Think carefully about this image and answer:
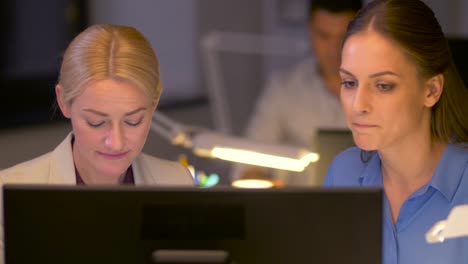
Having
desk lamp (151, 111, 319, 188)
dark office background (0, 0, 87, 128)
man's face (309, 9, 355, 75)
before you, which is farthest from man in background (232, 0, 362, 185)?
desk lamp (151, 111, 319, 188)

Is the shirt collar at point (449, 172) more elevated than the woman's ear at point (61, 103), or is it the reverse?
the woman's ear at point (61, 103)

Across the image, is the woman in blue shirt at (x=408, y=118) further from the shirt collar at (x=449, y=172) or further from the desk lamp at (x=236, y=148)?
the desk lamp at (x=236, y=148)

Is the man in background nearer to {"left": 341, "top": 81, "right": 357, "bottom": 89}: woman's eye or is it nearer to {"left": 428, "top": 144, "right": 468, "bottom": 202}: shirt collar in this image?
{"left": 428, "top": 144, "right": 468, "bottom": 202}: shirt collar

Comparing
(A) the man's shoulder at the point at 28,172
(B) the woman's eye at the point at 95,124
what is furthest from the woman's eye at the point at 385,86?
(A) the man's shoulder at the point at 28,172

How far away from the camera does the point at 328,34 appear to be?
3.75 metres

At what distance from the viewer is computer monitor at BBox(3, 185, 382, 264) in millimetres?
1420

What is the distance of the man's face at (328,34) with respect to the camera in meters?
3.70

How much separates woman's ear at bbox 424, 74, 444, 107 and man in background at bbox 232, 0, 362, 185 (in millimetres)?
1782

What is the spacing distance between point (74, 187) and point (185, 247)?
18 cm

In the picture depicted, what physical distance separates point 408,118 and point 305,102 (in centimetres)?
211

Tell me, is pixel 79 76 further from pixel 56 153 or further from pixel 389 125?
pixel 389 125

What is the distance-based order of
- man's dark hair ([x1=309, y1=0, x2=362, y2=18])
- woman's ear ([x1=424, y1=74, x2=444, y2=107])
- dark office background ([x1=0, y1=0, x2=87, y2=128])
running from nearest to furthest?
woman's ear ([x1=424, y1=74, x2=444, y2=107]) → man's dark hair ([x1=309, y1=0, x2=362, y2=18]) → dark office background ([x1=0, y1=0, x2=87, y2=128])

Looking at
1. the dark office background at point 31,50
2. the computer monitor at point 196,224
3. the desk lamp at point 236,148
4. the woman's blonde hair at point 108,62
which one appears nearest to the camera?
the computer monitor at point 196,224

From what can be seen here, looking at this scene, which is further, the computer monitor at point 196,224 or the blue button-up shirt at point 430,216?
the blue button-up shirt at point 430,216
